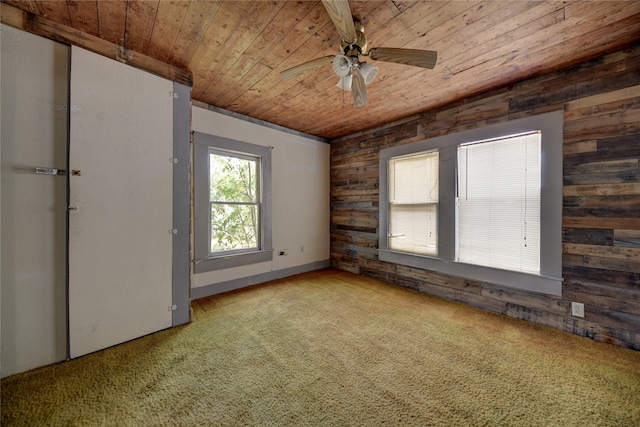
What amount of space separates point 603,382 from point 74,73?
438cm

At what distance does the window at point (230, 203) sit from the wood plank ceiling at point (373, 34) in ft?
2.85

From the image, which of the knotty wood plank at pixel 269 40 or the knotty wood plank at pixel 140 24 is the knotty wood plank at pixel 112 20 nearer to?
the knotty wood plank at pixel 140 24

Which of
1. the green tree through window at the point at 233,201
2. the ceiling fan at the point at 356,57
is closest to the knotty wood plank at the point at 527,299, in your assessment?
the ceiling fan at the point at 356,57

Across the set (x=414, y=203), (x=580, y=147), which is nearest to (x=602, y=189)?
(x=580, y=147)

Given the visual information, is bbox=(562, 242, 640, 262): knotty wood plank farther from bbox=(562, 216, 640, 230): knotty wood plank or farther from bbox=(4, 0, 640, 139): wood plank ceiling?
bbox=(4, 0, 640, 139): wood plank ceiling

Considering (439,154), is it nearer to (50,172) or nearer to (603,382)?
(603,382)

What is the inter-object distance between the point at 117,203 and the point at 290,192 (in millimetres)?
2384

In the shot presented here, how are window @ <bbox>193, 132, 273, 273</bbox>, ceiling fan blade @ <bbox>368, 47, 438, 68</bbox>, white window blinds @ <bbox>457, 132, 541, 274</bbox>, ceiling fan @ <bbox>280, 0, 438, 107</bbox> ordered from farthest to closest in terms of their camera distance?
window @ <bbox>193, 132, 273, 273</bbox>, white window blinds @ <bbox>457, 132, 541, 274</bbox>, ceiling fan blade @ <bbox>368, 47, 438, 68</bbox>, ceiling fan @ <bbox>280, 0, 438, 107</bbox>

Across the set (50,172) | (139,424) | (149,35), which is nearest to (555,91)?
(149,35)

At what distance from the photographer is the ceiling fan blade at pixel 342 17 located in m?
1.34

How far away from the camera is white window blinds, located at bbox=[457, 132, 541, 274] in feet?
8.13

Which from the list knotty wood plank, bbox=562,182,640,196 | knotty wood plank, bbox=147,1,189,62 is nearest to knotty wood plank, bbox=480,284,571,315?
knotty wood plank, bbox=562,182,640,196

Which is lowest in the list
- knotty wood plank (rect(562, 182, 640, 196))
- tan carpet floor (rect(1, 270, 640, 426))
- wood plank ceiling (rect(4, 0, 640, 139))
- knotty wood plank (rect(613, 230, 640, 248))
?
tan carpet floor (rect(1, 270, 640, 426))

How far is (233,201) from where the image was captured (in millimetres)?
3436
